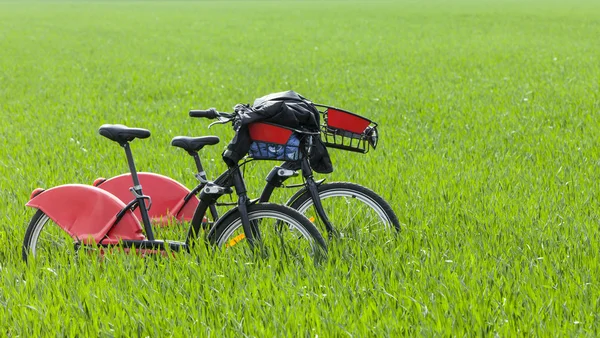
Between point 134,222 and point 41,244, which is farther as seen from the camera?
point 41,244

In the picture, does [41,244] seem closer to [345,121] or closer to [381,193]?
[345,121]

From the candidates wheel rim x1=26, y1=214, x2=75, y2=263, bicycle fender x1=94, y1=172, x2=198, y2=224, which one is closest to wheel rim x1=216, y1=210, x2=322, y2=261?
bicycle fender x1=94, y1=172, x2=198, y2=224

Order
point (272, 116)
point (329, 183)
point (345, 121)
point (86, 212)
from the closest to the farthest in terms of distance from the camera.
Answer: point (272, 116), point (345, 121), point (329, 183), point (86, 212)

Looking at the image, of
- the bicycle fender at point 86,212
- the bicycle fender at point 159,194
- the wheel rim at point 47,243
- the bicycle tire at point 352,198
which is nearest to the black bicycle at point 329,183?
the bicycle tire at point 352,198

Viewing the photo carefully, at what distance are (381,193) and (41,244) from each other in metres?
2.58

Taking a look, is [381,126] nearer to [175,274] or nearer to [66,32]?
[175,274]

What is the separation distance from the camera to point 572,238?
14.3ft

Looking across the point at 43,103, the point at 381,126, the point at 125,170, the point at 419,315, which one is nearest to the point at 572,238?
the point at 419,315

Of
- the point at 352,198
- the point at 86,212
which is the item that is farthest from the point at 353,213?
the point at 86,212

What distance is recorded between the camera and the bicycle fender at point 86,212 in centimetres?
417

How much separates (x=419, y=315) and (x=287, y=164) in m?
1.12

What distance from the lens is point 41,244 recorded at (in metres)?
4.48

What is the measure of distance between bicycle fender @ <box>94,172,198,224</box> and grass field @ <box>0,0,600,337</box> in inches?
26.3

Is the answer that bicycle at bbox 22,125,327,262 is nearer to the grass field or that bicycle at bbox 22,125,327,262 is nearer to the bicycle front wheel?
the bicycle front wheel
